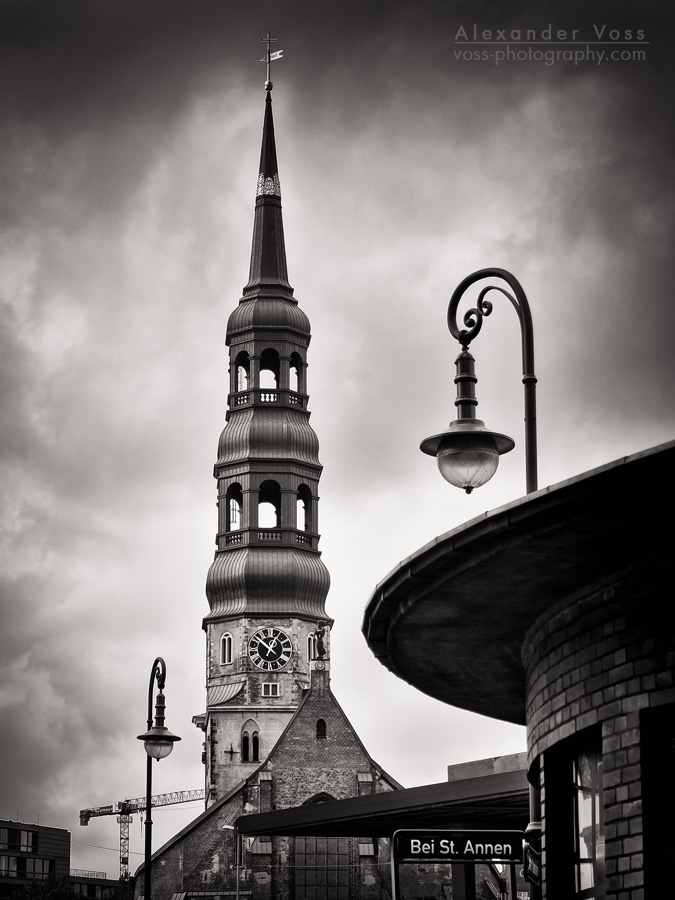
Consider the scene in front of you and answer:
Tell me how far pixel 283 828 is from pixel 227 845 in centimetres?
5054

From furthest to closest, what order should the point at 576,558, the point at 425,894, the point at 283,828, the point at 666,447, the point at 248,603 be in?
the point at 248,603, the point at 425,894, the point at 283,828, the point at 576,558, the point at 666,447

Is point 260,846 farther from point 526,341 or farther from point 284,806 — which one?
point 526,341

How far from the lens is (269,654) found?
93.4 m

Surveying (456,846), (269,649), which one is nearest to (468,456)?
(456,846)

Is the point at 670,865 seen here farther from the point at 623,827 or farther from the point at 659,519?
the point at 659,519

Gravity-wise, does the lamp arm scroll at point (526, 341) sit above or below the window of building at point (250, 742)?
below

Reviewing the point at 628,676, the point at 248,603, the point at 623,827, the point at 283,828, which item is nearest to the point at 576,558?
the point at 628,676

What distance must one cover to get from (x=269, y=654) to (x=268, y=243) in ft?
85.5

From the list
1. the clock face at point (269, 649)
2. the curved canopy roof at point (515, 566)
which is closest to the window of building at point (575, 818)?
the curved canopy roof at point (515, 566)

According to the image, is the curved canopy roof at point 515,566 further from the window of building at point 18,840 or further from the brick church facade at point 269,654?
the window of building at point 18,840

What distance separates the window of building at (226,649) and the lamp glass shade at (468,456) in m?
81.2

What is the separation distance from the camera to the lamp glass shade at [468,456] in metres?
13.5

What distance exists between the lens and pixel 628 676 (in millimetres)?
10523

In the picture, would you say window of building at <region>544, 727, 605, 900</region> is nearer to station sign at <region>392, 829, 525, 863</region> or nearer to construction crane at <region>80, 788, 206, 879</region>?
station sign at <region>392, 829, 525, 863</region>
